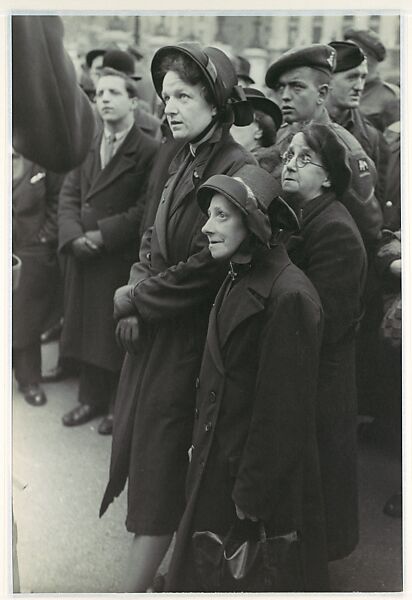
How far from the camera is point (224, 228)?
2756 mm

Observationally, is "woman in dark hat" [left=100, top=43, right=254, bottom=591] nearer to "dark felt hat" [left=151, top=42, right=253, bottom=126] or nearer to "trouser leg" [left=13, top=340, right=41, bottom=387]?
"dark felt hat" [left=151, top=42, right=253, bottom=126]

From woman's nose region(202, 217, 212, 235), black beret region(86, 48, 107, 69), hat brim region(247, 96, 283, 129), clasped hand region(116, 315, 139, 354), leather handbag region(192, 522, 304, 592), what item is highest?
black beret region(86, 48, 107, 69)

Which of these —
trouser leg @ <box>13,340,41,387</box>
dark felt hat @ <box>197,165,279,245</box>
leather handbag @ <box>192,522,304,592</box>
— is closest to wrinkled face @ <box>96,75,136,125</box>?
dark felt hat @ <box>197,165,279,245</box>

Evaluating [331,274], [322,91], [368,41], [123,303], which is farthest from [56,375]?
[368,41]

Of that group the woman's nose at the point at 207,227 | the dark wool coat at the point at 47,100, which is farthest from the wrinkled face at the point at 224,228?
the dark wool coat at the point at 47,100

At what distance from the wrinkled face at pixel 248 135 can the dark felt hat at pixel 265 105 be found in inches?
2.4

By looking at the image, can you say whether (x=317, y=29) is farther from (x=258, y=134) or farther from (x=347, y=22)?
(x=258, y=134)

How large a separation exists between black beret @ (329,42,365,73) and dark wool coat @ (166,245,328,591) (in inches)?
29.6

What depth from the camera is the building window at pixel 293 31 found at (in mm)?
2951

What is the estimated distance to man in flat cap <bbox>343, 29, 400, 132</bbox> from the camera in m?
2.98

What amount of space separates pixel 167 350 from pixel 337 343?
1.99 ft

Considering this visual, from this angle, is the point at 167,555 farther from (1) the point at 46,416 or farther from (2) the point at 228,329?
(2) the point at 228,329

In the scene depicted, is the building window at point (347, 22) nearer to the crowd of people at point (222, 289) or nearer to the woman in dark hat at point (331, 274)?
the crowd of people at point (222, 289)

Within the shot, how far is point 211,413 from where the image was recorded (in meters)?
2.81
